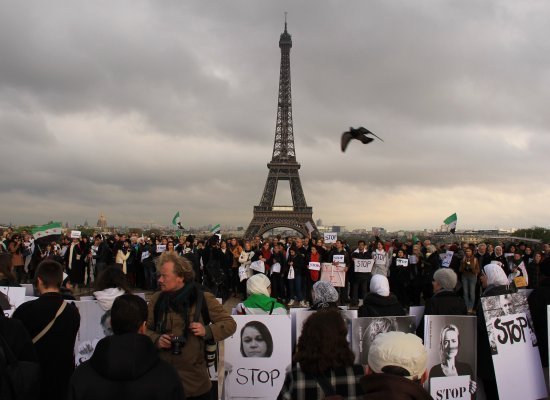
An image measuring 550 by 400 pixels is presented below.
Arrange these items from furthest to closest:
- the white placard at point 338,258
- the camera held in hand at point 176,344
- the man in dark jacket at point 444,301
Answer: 1. the white placard at point 338,258
2. the man in dark jacket at point 444,301
3. the camera held in hand at point 176,344

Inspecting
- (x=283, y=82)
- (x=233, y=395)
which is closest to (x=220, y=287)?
(x=233, y=395)

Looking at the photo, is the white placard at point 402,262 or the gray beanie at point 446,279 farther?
the white placard at point 402,262

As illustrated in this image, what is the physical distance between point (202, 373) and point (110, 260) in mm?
14225

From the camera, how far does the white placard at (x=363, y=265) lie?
1414 centimetres

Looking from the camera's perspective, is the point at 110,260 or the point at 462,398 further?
the point at 110,260

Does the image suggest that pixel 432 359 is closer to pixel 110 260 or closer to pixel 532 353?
pixel 532 353

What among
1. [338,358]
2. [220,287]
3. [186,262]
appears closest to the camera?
[338,358]

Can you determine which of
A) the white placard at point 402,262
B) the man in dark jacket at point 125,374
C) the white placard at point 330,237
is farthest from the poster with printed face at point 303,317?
the white placard at point 330,237

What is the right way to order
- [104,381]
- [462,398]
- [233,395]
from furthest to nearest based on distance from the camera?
[233,395]
[462,398]
[104,381]

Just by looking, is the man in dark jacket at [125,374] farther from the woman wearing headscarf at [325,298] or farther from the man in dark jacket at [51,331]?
the woman wearing headscarf at [325,298]

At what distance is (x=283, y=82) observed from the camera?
73.4 meters

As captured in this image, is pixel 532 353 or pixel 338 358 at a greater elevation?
pixel 338 358

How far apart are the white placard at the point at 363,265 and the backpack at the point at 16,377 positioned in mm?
11606

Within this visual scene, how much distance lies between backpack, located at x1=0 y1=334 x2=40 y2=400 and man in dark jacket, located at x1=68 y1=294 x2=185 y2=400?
1.53 feet
